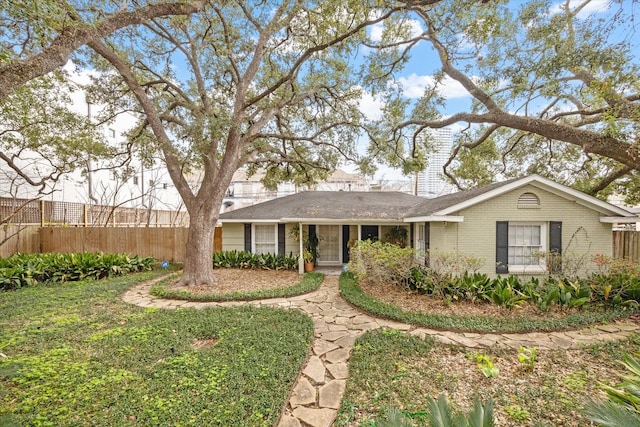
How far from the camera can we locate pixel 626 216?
7359 millimetres

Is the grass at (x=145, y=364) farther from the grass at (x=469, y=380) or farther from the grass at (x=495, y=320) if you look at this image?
the grass at (x=495, y=320)

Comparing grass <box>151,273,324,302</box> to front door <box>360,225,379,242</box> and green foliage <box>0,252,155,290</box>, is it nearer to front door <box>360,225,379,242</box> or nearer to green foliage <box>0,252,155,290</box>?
green foliage <box>0,252,155,290</box>

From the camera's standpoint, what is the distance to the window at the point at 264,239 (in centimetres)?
1148

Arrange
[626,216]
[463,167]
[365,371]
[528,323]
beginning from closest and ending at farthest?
[365,371], [528,323], [626,216], [463,167]

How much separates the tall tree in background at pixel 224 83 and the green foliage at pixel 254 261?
2295 mm

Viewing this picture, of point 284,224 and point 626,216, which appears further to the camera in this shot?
point 284,224

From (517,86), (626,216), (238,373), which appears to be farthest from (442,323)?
(626,216)

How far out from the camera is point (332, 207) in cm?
1157

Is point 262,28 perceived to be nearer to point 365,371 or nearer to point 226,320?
point 226,320

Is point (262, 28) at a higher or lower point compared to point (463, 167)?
higher

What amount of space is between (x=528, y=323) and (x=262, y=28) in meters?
10.5

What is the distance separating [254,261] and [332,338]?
21.5 ft

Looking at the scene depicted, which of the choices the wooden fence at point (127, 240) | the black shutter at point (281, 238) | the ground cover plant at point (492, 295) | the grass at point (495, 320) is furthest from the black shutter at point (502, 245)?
the wooden fence at point (127, 240)

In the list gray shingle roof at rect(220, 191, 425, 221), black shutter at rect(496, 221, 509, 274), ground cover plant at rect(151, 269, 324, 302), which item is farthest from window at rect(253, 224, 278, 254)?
black shutter at rect(496, 221, 509, 274)
